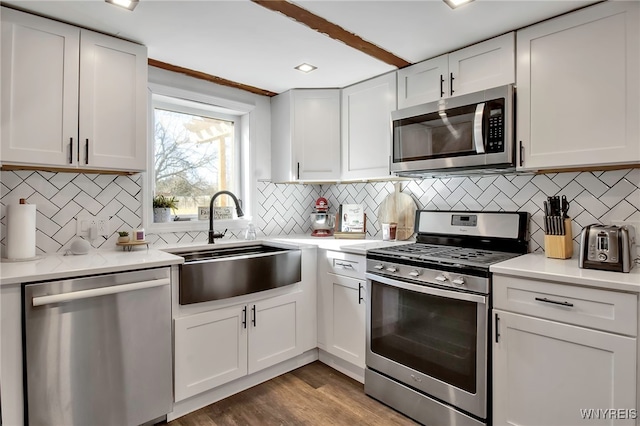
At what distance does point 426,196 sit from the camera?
8.80 ft

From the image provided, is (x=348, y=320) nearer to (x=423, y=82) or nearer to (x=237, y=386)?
(x=237, y=386)

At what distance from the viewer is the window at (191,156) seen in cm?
266

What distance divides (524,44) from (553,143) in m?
0.57

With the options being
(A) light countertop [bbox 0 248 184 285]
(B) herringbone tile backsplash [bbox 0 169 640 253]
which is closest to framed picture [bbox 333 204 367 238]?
(B) herringbone tile backsplash [bbox 0 169 640 253]

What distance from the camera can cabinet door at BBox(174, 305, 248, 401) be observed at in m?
1.97

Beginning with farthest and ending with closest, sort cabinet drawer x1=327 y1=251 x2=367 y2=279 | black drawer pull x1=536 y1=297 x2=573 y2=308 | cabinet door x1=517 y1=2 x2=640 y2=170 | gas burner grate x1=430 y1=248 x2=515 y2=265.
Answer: cabinet drawer x1=327 y1=251 x2=367 y2=279 < gas burner grate x1=430 y1=248 x2=515 y2=265 < cabinet door x1=517 y1=2 x2=640 y2=170 < black drawer pull x1=536 y1=297 x2=573 y2=308

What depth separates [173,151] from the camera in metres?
2.75

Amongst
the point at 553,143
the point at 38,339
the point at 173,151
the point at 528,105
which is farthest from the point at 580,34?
the point at 38,339

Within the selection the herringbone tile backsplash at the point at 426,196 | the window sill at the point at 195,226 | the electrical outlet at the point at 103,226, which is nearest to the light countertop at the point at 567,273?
the herringbone tile backsplash at the point at 426,196

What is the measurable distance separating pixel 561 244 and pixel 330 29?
172 centimetres

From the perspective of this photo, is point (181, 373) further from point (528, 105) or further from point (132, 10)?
point (528, 105)

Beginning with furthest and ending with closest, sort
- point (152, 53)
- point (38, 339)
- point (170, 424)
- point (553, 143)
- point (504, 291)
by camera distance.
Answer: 1. point (152, 53)
2. point (170, 424)
3. point (553, 143)
4. point (504, 291)
5. point (38, 339)

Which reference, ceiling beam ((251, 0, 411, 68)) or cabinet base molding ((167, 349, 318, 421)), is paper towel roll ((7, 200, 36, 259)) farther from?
ceiling beam ((251, 0, 411, 68))

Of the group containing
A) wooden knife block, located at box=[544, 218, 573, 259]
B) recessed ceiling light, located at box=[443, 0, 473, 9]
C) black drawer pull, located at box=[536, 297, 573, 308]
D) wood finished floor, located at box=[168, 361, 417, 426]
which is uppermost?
recessed ceiling light, located at box=[443, 0, 473, 9]
